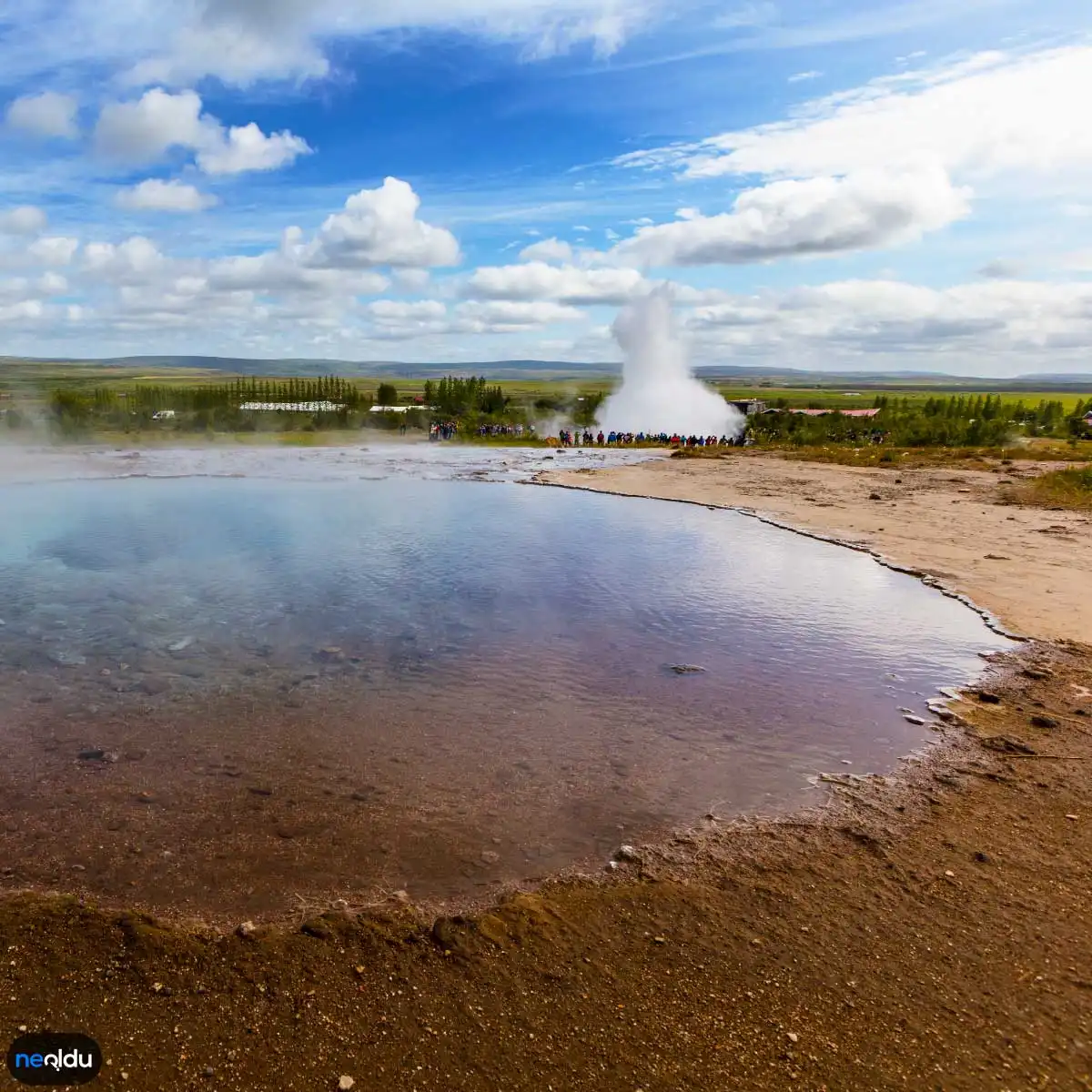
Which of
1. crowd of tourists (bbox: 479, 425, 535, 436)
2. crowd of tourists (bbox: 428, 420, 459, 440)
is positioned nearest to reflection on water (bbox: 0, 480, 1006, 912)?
crowd of tourists (bbox: 428, 420, 459, 440)

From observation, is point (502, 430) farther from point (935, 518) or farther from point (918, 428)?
point (935, 518)

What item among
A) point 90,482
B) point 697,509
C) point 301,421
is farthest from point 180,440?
point 697,509

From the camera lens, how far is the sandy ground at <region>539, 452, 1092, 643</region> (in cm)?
1608

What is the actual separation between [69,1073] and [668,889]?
4341 millimetres

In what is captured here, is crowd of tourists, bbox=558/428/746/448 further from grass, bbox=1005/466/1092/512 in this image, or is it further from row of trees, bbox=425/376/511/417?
grass, bbox=1005/466/1092/512

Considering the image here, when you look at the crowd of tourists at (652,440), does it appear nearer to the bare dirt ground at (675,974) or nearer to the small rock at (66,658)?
the small rock at (66,658)

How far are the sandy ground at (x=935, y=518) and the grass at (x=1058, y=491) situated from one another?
1019 mm

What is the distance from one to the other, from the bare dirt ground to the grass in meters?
25.5

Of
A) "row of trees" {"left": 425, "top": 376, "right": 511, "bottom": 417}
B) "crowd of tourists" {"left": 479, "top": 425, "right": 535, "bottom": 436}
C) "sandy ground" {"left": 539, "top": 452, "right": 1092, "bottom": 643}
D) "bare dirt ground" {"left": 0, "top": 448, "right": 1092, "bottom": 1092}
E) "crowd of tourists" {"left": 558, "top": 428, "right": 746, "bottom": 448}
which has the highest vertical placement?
"row of trees" {"left": 425, "top": 376, "right": 511, "bottom": 417}

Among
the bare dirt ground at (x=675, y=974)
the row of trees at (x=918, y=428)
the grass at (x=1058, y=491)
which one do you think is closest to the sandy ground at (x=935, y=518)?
the grass at (x=1058, y=491)

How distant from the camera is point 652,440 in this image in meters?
66.9

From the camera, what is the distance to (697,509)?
30.5 metres

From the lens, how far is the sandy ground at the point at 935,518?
52.7ft

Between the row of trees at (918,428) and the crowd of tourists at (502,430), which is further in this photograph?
the crowd of tourists at (502,430)
